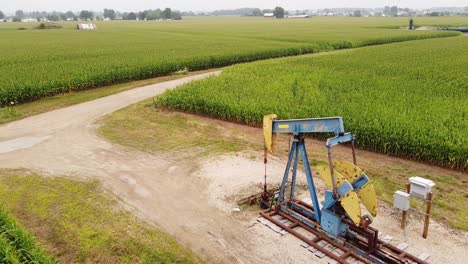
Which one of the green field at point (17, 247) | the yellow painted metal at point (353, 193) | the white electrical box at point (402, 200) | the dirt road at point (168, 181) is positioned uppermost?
the yellow painted metal at point (353, 193)

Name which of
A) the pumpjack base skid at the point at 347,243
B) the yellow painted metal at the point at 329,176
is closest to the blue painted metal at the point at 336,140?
the yellow painted metal at the point at 329,176

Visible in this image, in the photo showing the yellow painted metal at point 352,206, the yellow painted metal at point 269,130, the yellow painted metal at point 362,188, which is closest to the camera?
the yellow painted metal at point 352,206

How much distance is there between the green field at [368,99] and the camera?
36.6 ft

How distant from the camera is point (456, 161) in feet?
34.0

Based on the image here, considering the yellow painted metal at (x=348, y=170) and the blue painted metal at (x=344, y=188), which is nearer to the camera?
the blue painted metal at (x=344, y=188)

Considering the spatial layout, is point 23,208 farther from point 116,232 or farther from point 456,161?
point 456,161

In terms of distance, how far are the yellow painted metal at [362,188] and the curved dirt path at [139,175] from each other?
5.48 feet

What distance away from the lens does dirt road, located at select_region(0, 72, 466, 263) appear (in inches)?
286

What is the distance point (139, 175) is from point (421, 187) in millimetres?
6691

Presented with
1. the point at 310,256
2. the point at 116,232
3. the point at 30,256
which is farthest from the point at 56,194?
the point at 310,256

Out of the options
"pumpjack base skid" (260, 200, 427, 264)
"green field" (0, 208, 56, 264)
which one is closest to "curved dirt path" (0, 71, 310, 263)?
"pumpjack base skid" (260, 200, 427, 264)

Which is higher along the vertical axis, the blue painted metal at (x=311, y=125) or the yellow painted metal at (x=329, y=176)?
the blue painted metal at (x=311, y=125)

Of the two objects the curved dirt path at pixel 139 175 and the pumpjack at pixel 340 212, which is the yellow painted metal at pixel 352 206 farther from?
the curved dirt path at pixel 139 175

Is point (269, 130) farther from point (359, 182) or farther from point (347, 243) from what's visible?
point (347, 243)
